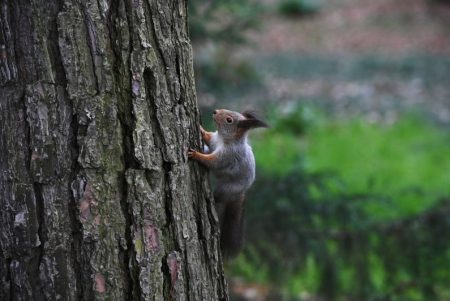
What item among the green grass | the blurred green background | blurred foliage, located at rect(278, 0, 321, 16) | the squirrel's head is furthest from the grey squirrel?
blurred foliage, located at rect(278, 0, 321, 16)

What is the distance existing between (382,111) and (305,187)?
563cm

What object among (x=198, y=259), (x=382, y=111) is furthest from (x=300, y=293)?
(x=382, y=111)

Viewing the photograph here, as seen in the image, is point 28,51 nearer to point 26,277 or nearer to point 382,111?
point 26,277

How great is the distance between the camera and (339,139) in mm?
8891

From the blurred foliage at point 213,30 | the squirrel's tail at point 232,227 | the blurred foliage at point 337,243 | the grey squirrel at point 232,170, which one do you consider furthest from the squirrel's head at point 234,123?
the blurred foliage at point 213,30

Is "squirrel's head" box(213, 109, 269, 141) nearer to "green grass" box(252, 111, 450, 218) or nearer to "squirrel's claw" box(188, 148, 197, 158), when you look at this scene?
"squirrel's claw" box(188, 148, 197, 158)

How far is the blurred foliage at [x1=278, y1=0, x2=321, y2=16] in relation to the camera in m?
17.1

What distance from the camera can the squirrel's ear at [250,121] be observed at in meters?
2.76

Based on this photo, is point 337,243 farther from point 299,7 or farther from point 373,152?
point 299,7

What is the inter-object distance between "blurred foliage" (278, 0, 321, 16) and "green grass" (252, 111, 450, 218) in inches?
314

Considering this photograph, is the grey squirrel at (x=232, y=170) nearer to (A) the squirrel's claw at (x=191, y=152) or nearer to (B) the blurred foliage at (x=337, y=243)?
(A) the squirrel's claw at (x=191, y=152)

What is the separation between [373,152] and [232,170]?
5806 mm

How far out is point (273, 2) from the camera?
59.7 feet

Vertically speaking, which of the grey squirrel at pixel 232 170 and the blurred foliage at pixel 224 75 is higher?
the blurred foliage at pixel 224 75
